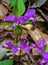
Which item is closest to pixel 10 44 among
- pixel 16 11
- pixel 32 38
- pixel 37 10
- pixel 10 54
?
pixel 16 11

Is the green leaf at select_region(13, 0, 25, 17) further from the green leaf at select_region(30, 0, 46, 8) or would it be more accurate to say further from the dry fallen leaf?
the green leaf at select_region(30, 0, 46, 8)

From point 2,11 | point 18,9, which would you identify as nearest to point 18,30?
point 18,9

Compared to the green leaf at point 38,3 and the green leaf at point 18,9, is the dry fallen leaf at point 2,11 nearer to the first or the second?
the green leaf at point 38,3

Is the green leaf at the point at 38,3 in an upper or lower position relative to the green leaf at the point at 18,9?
lower

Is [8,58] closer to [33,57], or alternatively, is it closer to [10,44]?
[33,57]

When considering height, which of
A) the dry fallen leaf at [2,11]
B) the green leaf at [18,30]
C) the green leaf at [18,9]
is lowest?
the dry fallen leaf at [2,11]

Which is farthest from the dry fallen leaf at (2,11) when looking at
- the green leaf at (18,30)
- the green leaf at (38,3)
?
the green leaf at (18,30)

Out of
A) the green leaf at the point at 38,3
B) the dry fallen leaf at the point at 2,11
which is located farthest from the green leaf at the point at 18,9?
the green leaf at the point at 38,3

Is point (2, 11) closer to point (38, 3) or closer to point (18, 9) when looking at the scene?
point (38, 3)

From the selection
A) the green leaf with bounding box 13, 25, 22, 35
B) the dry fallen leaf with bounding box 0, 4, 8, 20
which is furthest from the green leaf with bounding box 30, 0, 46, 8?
the green leaf with bounding box 13, 25, 22, 35

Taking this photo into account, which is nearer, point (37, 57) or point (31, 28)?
point (37, 57)

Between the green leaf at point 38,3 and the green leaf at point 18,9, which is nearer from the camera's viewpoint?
the green leaf at point 18,9
